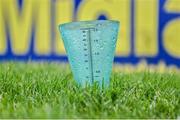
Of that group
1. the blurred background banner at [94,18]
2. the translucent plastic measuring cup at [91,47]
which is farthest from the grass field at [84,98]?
the blurred background banner at [94,18]

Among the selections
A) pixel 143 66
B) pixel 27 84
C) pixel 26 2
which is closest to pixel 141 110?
pixel 27 84

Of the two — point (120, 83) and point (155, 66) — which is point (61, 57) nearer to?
point (155, 66)

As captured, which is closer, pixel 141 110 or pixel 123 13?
pixel 141 110

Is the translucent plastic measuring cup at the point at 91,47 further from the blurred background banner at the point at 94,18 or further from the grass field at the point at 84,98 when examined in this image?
the blurred background banner at the point at 94,18

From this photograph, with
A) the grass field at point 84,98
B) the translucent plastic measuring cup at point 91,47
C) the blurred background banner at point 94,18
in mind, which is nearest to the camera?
the grass field at point 84,98

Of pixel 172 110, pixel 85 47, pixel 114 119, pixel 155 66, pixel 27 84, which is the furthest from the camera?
pixel 155 66

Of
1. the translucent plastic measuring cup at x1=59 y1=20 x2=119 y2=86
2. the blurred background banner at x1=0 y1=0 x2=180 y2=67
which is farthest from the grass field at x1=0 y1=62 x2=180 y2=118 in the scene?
the blurred background banner at x1=0 y1=0 x2=180 y2=67
